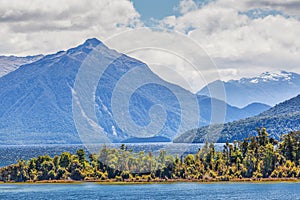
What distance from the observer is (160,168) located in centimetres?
14162

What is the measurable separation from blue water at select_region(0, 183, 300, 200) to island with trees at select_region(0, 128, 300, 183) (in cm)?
645

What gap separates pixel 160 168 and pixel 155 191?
20.2 metres

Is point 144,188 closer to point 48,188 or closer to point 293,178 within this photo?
point 48,188

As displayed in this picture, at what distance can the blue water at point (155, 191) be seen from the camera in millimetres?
112500

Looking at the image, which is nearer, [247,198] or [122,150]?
[247,198]

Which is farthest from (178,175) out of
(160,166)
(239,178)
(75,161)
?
(75,161)

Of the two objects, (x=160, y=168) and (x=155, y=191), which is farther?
(x=160, y=168)

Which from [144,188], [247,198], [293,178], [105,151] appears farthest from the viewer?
[105,151]

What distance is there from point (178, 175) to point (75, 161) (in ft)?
74.6

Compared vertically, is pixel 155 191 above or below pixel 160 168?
below

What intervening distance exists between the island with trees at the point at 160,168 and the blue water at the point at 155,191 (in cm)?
645

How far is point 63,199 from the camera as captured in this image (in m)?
112

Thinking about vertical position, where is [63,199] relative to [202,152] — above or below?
below

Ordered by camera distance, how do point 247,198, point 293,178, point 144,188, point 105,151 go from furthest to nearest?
point 105,151, point 293,178, point 144,188, point 247,198
